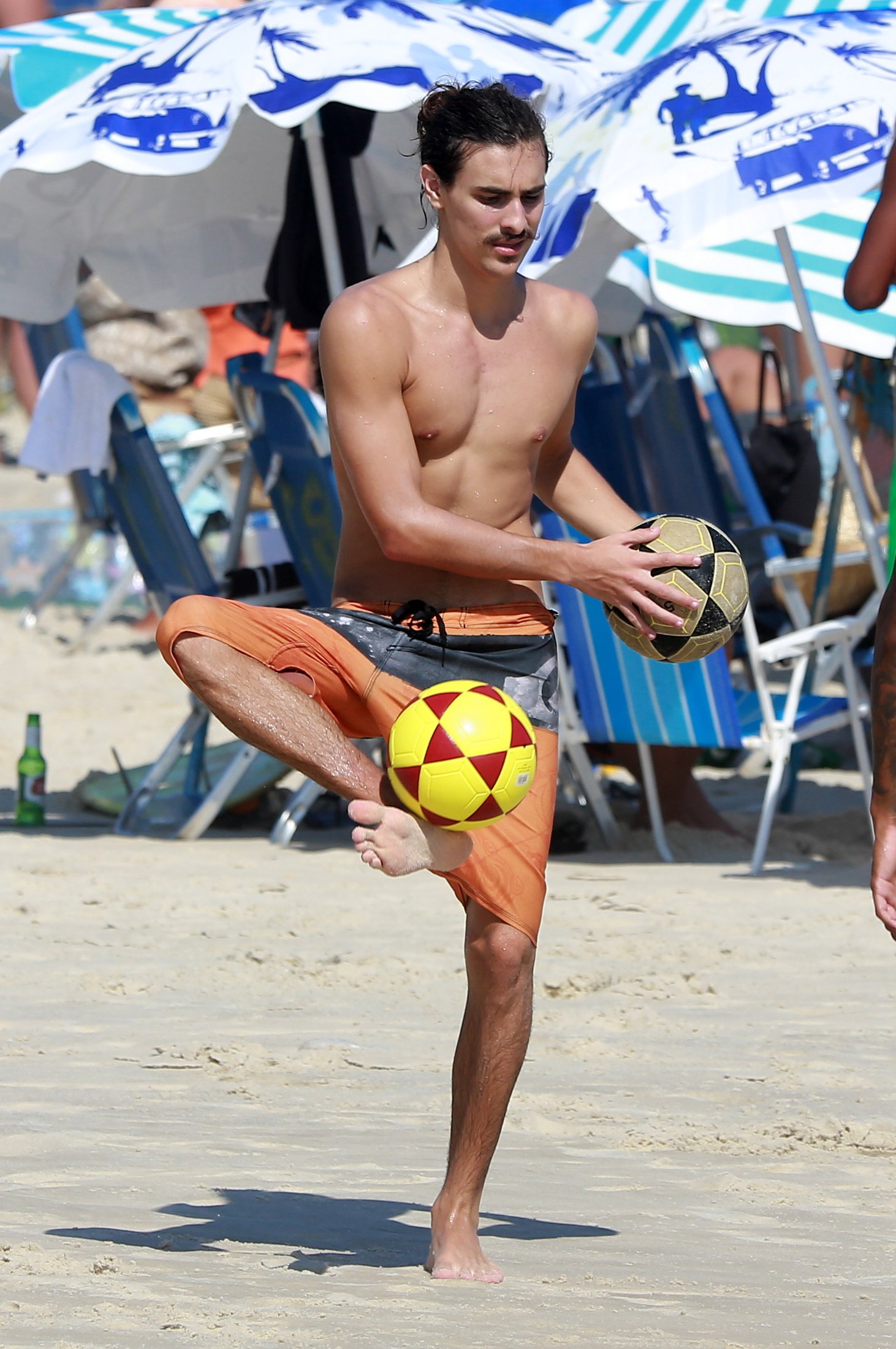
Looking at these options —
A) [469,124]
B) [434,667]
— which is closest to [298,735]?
[434,667]

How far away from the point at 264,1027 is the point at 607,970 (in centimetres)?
109

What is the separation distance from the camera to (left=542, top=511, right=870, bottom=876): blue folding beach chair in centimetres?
671

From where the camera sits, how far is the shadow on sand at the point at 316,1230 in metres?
2.99

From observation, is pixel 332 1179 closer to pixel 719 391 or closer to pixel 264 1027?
pixel 264 1027

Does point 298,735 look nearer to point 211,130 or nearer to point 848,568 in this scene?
point 211,130

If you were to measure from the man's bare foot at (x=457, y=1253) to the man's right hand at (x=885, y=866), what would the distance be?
2.66ft

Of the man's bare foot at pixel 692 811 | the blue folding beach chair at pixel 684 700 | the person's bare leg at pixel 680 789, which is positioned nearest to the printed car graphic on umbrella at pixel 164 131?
the blue folding beach chair at pixel 684 700

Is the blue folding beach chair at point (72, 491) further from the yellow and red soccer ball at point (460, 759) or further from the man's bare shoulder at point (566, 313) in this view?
the yellow and red soccer ball at point (460, 759)

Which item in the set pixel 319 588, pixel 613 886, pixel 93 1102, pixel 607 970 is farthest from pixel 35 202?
pixel 93 1102

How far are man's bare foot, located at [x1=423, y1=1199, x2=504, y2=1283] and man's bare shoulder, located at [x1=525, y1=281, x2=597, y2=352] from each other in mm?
1422

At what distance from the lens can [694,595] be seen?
2.88m

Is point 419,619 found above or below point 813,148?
below

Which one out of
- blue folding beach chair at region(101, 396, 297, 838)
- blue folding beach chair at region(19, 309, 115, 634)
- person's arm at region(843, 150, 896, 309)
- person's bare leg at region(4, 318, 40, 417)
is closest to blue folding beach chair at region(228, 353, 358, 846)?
blue folding beach chair at region(101, 396, 297, 838)

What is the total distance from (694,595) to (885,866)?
503 mm
